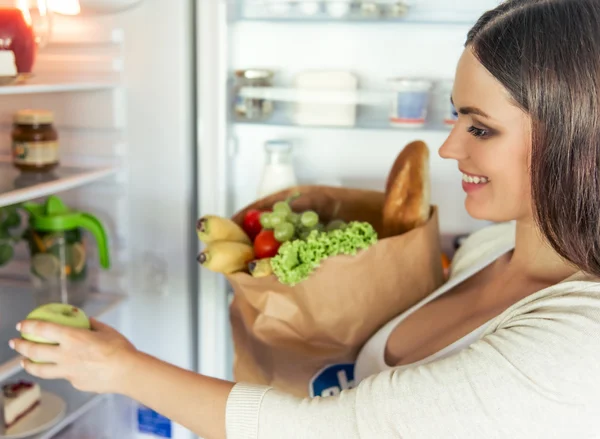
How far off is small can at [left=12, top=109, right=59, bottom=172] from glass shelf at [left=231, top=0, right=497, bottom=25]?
487mm

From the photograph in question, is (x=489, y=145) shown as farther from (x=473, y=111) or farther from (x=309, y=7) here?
(x=309, y=7)

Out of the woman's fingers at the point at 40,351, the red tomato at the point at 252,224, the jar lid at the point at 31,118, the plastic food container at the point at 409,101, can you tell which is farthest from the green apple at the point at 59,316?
the plastic food container at the point at 409,101

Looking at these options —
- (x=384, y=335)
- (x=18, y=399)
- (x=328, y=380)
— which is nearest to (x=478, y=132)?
(x=384, y=335)

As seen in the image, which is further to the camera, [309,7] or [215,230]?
[309,7]

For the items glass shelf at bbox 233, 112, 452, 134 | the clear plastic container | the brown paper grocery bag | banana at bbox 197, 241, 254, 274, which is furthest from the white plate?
glass shelf at bbox 233, 112, 452, 134

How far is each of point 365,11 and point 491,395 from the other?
0.91 m

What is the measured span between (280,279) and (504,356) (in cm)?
35

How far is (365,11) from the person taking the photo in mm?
1368

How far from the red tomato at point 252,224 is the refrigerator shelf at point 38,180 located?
0.34 m

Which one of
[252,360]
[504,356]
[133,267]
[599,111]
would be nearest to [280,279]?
[252,360]

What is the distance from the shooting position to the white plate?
1213mm

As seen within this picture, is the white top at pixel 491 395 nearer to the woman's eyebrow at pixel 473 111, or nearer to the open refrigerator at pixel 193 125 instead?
the woman's eyebrow at pixel 473 111

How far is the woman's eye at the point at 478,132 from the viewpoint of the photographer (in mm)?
845

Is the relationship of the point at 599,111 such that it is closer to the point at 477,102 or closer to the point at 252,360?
the point at 477,102
